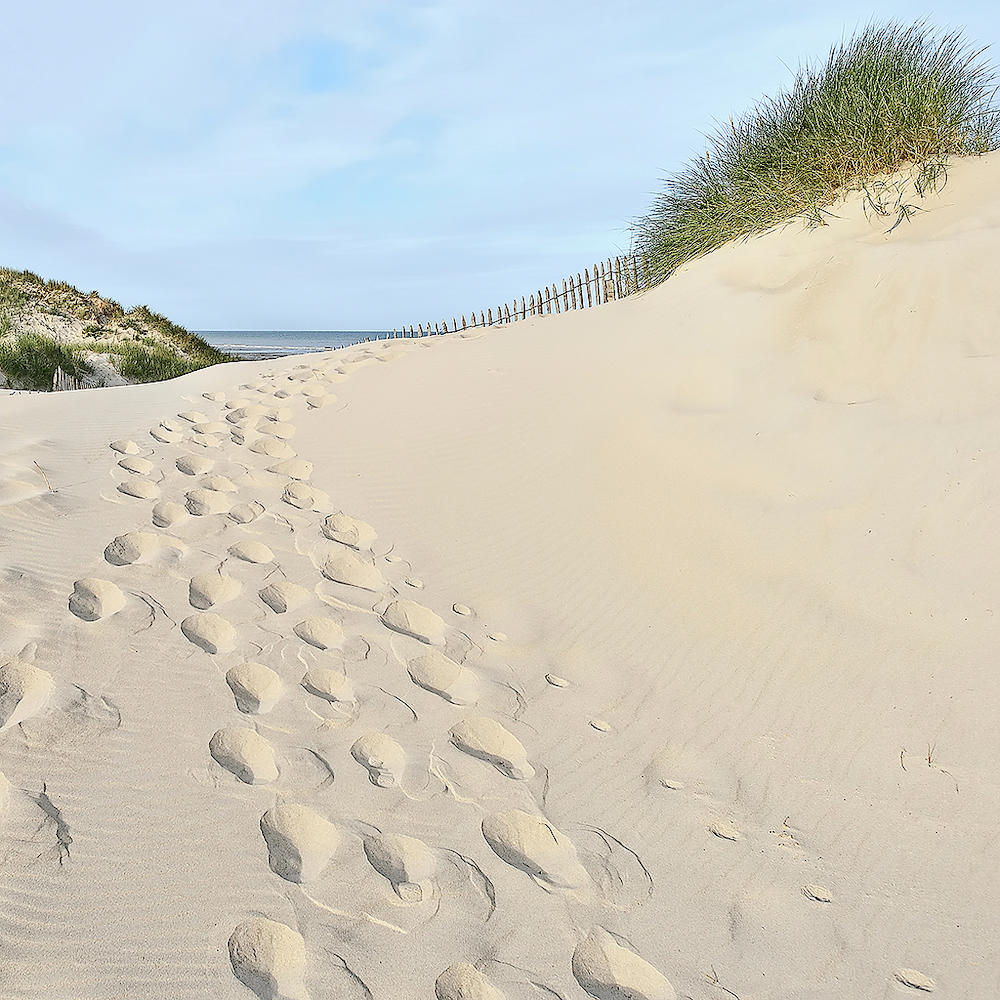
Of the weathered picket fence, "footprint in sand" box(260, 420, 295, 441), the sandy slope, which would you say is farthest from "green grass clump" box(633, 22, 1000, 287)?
the weathered picket fence

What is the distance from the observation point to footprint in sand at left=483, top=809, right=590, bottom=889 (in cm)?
170

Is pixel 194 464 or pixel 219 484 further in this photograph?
pixel 194 464

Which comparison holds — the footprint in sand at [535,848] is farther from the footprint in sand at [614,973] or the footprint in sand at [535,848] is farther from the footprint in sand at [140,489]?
the footprint in sand at [140,489]

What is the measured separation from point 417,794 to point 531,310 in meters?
11.0

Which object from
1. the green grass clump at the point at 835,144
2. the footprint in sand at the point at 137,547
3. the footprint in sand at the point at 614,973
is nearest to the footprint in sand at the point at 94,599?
the footprint in sand at the point at 137,547

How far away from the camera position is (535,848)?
5.81ft

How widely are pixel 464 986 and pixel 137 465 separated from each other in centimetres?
315

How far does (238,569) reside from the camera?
2.85 m

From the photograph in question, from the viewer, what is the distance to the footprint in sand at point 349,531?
325 centimetres

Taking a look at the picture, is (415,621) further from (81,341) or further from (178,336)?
(178,336)

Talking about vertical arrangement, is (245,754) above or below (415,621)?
below

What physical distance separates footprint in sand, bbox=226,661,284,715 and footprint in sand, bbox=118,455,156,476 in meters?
1.87

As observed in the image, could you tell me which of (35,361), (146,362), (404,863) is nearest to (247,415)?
(404,863)

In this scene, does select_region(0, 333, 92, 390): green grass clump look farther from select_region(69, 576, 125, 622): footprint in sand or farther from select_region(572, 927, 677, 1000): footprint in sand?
select_region(572, 927, 677, 1000): footprint in sand
